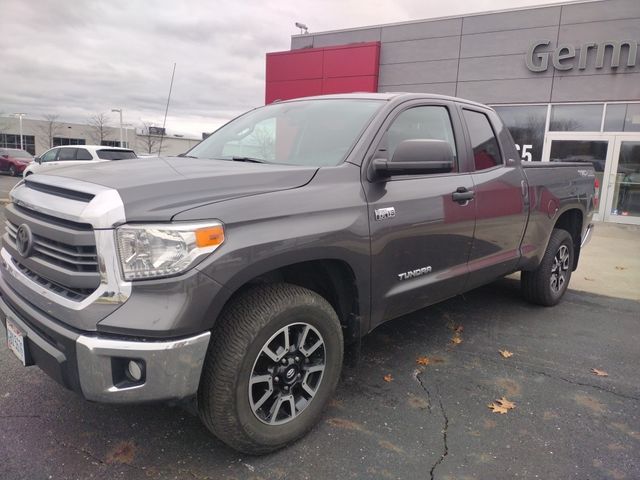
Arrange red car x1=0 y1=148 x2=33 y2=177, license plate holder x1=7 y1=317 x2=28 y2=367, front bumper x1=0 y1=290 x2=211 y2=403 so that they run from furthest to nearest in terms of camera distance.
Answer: red car x1=0 y1=148 x2=33 y2=177 < license plate holder x1=7 y1=317 x2=28 y2=367 < front bumper x1=0 y1=290 x2=211 y2=403

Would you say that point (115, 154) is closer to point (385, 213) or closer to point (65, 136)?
point (385, 213)

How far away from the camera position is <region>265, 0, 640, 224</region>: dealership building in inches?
453

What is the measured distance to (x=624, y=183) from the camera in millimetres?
12039

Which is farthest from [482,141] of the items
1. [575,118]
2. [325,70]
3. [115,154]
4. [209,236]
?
[115,154]

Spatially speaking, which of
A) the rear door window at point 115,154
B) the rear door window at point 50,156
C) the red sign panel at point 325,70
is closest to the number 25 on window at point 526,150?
the red sign panel at point 325,70

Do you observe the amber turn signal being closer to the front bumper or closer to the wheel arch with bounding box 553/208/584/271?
the front bumper

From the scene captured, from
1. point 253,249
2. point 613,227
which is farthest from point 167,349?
point 613,227

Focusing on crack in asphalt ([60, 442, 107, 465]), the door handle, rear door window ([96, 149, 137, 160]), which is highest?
rear door window ([96, 149, 137, 160])

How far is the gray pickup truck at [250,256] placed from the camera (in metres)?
1.97

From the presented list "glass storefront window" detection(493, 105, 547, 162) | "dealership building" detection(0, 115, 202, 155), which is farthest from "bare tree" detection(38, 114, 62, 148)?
"glass storefront window" detection(493, 105, 547, 162)

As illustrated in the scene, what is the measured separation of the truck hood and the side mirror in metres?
0.41

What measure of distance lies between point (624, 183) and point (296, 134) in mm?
11700

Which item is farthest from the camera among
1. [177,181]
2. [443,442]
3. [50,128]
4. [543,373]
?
[50,128]

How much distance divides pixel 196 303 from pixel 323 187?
944 millimetres
